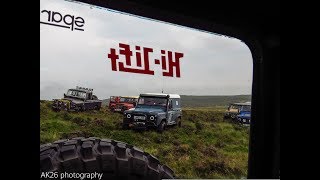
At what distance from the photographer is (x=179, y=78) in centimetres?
253

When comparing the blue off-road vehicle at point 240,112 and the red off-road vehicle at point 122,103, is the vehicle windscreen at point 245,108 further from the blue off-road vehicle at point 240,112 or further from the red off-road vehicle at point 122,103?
the red off-road vehicle at point 122,103

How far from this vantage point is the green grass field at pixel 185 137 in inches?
89.7

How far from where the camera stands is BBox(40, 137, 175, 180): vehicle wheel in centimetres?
231

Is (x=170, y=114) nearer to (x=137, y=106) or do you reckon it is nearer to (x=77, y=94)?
(x=137, y=106)

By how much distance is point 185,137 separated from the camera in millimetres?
2570

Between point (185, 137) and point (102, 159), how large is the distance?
21.0 inches

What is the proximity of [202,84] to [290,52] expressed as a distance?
587mm

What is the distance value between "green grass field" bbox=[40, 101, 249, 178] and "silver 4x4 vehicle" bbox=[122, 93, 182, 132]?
4 cm


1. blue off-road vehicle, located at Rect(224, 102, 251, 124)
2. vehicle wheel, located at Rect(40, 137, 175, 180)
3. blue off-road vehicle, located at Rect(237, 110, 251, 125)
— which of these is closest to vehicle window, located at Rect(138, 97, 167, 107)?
vehicle wheel, located at Rect(40, 137, 175, 180)

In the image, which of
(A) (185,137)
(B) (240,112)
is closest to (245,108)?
(B) (240,112)
